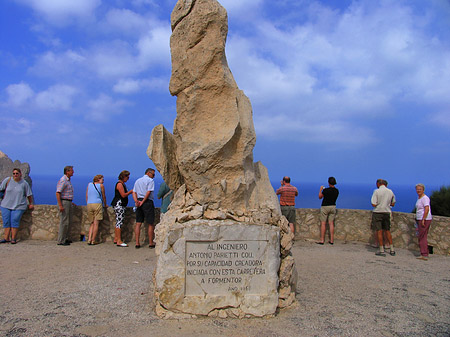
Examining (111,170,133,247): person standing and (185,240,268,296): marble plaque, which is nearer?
(185,240,268,296): marble plaque

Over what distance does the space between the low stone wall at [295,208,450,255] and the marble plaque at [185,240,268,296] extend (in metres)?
5.83

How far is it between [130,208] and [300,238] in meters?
4.78

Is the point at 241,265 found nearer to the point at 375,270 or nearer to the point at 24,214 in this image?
the point at 375,270

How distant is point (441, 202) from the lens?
457 inches

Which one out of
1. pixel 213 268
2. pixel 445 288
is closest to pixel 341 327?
pixel 213 268

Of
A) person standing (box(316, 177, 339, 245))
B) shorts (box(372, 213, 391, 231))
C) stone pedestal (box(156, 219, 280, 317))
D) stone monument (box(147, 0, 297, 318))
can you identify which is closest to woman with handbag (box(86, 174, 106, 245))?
stone monument (box(147, 0, 297, 318))

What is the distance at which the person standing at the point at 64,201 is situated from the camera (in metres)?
7.92

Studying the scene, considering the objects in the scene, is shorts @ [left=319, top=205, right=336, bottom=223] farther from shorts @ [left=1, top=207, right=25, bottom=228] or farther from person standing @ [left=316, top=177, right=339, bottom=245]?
shorts @ [left=1, top=207, right=25, bottom=228]

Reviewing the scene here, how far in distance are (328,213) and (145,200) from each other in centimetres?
483

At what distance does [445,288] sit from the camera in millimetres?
5512

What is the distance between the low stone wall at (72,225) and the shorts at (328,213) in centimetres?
442

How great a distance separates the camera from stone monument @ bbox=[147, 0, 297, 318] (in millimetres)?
3996

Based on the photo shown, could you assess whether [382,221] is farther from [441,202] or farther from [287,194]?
[441,202]

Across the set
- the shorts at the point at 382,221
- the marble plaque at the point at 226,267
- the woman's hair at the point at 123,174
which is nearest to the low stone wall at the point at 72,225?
the woman's hair at the point at 123,174
